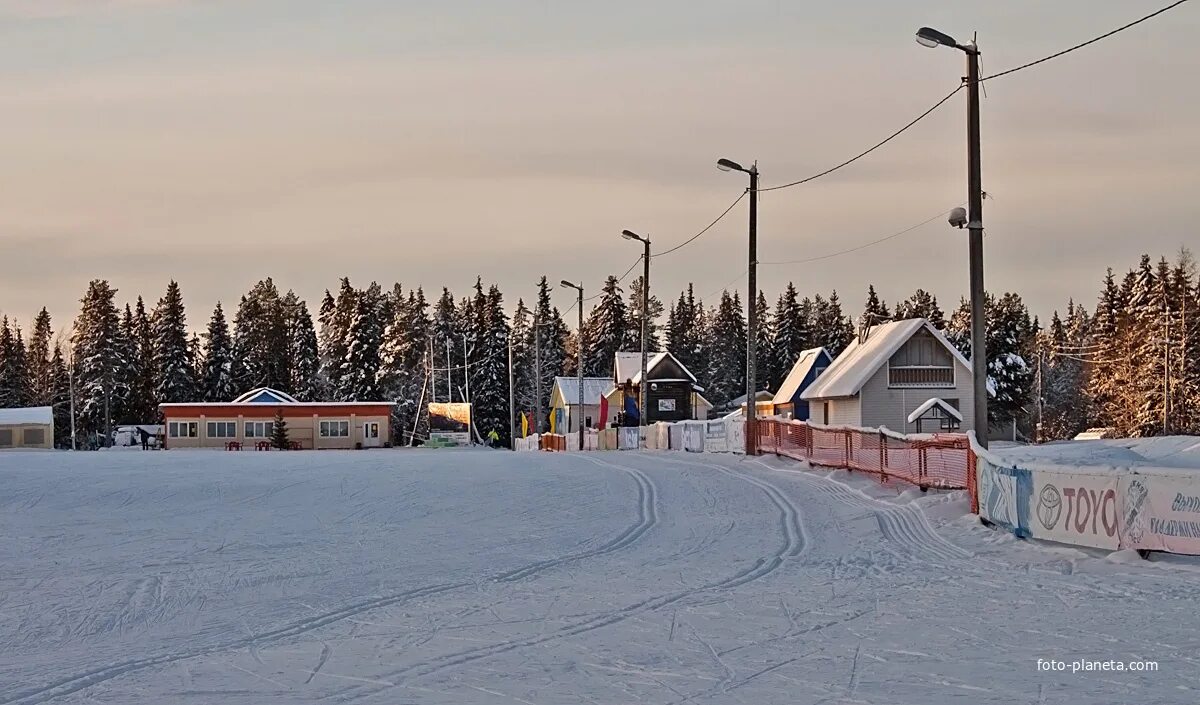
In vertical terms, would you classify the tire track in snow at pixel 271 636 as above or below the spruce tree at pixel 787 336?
below

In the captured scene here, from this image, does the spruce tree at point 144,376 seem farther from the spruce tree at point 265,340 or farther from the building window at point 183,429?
the building window at point 183,429

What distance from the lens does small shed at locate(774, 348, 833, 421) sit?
74.7m

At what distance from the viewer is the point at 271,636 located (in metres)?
Answer: 12.3

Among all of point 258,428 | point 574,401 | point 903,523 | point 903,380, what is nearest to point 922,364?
point 903,380

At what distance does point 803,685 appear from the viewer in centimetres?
987

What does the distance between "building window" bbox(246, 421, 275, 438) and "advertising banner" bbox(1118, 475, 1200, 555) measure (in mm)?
76863

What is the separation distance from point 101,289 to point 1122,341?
8188cm

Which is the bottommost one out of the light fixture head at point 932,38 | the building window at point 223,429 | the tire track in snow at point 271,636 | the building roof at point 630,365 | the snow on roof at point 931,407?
the tire track in snow at point 271,636

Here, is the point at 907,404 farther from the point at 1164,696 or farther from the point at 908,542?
the point at 1164,696

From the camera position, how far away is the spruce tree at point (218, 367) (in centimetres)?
11000

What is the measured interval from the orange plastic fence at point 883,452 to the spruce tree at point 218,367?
82.1m

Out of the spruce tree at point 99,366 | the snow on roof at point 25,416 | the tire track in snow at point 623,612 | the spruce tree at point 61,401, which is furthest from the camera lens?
the spruce tree at point 61,401

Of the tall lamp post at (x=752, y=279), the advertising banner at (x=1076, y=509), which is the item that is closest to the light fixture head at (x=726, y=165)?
the tall lamp post at (x=752, y=279)

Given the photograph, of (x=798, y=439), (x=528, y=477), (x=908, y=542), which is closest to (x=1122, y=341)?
(x=798, y=439)
